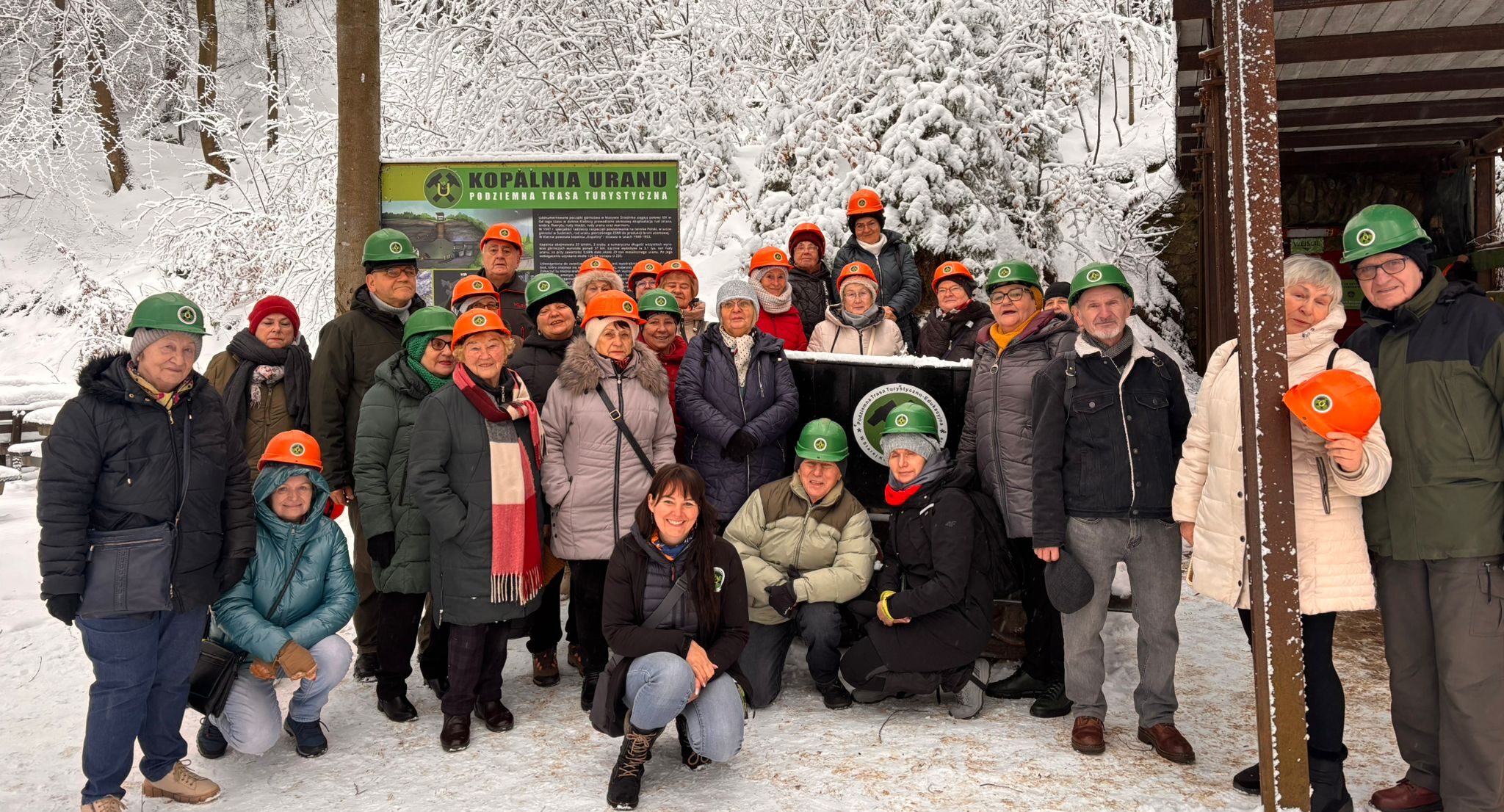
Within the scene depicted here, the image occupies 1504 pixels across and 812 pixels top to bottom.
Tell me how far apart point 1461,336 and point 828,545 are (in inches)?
104

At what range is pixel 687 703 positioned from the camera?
3.92 metres

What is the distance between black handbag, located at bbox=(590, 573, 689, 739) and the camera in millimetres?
3932

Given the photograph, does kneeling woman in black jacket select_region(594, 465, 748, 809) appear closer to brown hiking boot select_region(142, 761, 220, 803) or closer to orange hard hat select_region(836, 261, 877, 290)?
brown hiking boot select_region(142, 761, 220, 803)

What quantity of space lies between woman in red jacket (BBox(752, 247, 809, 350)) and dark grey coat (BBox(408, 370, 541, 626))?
1999mm

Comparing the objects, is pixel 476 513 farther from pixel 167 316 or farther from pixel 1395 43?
pixel 1395 43

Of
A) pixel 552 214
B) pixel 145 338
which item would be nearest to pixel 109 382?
pixel 145 338

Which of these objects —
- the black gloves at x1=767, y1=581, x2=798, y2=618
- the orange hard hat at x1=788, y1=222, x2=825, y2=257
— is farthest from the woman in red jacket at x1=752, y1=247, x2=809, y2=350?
the black gloves at x1=767, y1=581, x2=798, y2=618

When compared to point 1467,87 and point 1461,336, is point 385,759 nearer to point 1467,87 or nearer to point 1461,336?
point 1461,336

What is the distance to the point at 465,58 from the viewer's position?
11.5m

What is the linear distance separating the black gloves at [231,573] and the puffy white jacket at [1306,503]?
3648mm

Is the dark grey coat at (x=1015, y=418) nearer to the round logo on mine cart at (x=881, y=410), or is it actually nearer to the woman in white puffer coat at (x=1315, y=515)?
the round logo on mine cart at (x=881, y=410)

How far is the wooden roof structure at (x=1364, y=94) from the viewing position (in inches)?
218

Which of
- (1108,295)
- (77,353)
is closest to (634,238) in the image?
(1108,295)

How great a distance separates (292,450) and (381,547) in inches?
24.2
